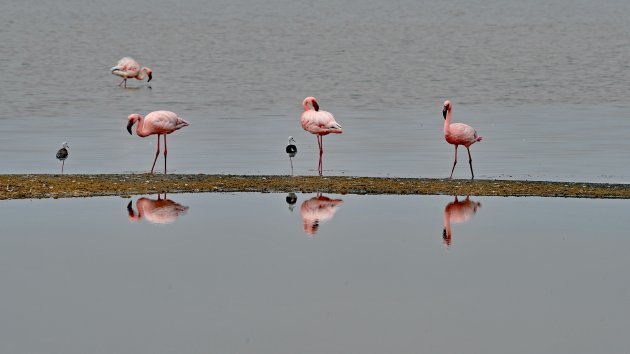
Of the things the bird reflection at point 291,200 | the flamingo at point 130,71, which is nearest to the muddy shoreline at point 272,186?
the bird reflection at point 291,200

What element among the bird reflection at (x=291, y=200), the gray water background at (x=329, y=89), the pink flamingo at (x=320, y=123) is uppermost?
the gray water background at (x=329, y=89)

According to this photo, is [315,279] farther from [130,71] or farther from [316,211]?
[130,71]

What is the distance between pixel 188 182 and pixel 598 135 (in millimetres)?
16114

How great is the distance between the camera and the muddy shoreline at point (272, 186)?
72.8 feet

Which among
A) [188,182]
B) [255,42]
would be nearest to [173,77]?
[255,42]

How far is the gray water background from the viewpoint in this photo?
29.8m

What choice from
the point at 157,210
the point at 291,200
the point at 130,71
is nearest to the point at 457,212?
the point at 291,200

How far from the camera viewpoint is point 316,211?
66.2ft

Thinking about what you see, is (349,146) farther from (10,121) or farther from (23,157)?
(10,121)

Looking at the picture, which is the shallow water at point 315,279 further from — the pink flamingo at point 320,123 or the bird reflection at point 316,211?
the pink flamingo at point 320,123

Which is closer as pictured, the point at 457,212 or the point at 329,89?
the point at 457,212

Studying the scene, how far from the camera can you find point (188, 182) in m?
23.5

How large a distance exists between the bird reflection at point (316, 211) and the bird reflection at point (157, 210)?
74.3 inches

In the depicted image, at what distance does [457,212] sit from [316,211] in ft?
7.11
